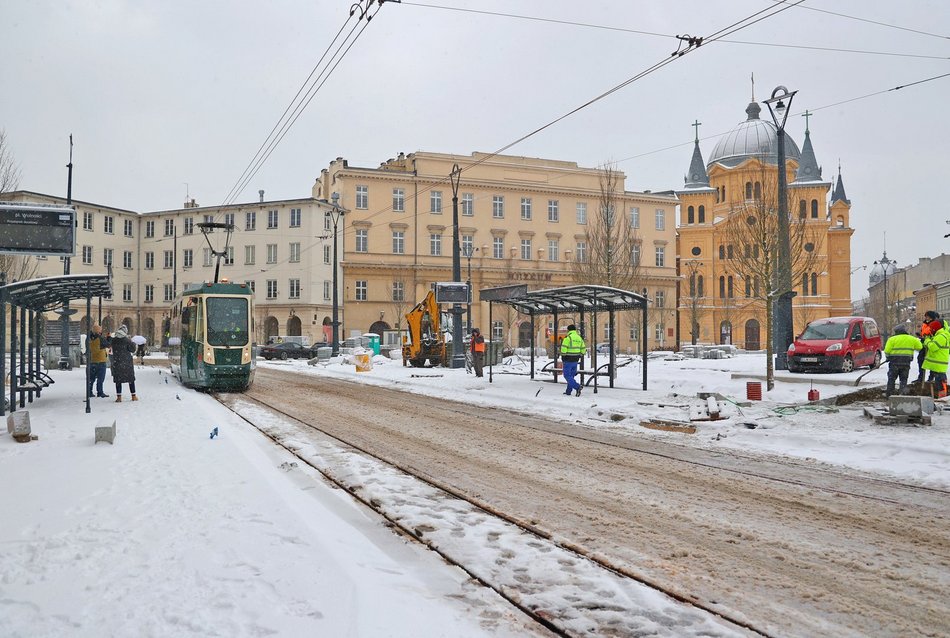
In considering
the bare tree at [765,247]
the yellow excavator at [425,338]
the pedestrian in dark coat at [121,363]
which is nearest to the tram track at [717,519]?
the pedestrian in dark coat at [121,363]

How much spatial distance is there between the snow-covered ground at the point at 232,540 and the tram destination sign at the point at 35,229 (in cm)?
324

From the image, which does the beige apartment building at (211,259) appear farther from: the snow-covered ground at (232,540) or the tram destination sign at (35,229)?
the snow-covered ground at (232,540)

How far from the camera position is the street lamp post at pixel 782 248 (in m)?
19.0

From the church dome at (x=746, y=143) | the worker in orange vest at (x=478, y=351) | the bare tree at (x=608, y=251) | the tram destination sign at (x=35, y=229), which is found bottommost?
the worker in orange vest at (x=478, y=351)

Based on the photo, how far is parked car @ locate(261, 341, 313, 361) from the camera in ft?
174

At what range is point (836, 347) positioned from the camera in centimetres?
2272

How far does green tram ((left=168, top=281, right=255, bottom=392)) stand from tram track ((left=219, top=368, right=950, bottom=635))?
9.46 m

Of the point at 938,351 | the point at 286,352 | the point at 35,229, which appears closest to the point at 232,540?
the point at 35,229

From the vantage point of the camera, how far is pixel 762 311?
244 feet

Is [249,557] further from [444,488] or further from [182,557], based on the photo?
[444,488]

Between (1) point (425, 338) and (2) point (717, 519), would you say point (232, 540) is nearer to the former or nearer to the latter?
(2) point (717, 519)

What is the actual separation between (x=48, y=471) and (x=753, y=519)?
7.64 m

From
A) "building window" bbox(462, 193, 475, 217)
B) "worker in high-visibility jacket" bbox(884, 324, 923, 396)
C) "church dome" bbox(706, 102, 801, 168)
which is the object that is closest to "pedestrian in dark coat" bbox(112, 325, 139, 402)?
"worker in high-visibility jacket" bbox(884, 324, 923, 396)

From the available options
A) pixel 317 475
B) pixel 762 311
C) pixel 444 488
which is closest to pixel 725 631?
pixel 444 488
